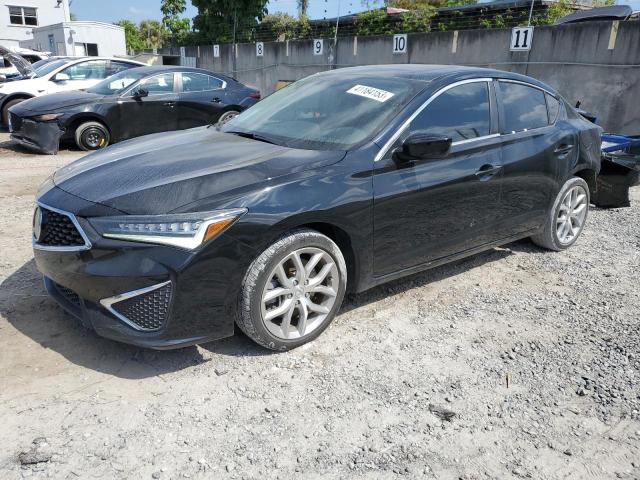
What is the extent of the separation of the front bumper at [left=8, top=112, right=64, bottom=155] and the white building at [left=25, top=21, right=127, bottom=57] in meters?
23.3

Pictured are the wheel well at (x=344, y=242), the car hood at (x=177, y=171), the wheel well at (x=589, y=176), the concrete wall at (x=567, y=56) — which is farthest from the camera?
the concrete wall at (x=567, y=56)

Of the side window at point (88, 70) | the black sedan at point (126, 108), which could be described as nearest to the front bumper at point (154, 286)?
the black sedan at point (126, 108)

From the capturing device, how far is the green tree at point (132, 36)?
166 ft

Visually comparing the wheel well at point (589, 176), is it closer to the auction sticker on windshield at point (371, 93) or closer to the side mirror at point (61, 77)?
the auction sticker on windshield at point (371, 93)

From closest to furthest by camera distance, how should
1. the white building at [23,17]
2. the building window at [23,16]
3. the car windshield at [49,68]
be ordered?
1. the car windshield at [49,68]
2. the white building at [23,17]
3. the building window at [23,16]

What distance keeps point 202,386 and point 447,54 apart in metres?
13.2

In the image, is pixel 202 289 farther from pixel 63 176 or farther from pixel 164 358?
pixel 63 176

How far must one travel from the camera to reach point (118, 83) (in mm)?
9961

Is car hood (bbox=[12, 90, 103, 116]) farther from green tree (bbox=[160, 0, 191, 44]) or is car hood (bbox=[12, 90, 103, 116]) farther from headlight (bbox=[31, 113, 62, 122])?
green tree (bbox=[160, 0, 191, 44])

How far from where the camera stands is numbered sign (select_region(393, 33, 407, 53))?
1532 centimetres

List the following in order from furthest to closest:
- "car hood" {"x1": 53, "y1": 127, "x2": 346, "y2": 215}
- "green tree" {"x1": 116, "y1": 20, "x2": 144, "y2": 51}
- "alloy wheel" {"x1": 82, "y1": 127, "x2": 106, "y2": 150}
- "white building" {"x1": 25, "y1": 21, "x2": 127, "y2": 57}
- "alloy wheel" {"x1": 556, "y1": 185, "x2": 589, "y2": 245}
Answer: "green tree" {"x1": 116, "y1": 20, "x2": 144, "y2": 51} < "white building" {"x1": 25, "y1": 21, "x2": 127, "y2": 57} < "alloy wheel" {"x1": 82, "y1": 127, "x2": 106, "y2": 150} < "alloy wheel" {"x1": 556, "y1": 185, "x2": 589, "y2": 245} < "car hood" {"x1": 53, "y1": 127, "x2": 346, "y2": 215}

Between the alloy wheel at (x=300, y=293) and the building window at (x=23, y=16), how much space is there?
4398 cm

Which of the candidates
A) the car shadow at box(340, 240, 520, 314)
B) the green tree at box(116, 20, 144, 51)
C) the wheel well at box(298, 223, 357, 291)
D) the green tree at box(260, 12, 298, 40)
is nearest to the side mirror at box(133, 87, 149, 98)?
the car shadow at box(340, 240, 520, 314)

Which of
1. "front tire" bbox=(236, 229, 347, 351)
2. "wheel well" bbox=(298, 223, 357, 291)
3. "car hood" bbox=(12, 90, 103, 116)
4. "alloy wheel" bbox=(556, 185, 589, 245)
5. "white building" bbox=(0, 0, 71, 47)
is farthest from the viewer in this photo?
"white building" bbox=(0, 0, 71, 47)
